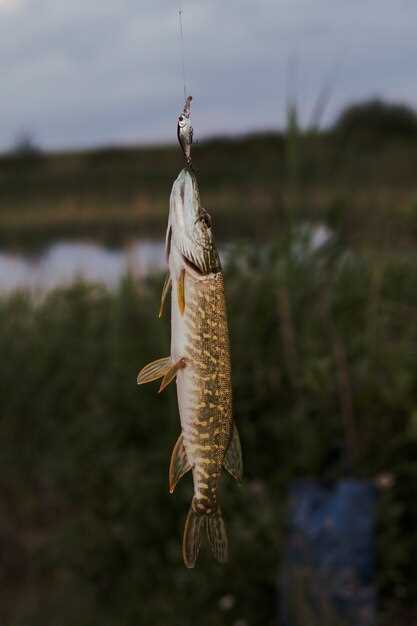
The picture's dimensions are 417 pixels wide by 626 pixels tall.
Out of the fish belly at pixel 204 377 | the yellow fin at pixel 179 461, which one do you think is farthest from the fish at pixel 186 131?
the yellow fin at pixel 179 461

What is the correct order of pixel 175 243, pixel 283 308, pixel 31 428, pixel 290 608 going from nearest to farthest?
1. pixel 175 243
2. pixel 290 608
3. pixel 283 308
4. pixel 31 428

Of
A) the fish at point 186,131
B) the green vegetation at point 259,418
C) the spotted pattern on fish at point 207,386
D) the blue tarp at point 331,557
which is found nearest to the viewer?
the fish at point 186,131

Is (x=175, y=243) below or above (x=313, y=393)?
above

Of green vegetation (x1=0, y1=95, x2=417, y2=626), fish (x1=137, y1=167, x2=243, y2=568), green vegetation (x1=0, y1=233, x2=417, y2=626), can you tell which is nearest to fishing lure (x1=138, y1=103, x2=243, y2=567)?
fish (x1=137, y1=167, x2=243, y2=568)

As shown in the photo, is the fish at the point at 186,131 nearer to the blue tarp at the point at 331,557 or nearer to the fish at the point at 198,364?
the fish at the point at 198,364

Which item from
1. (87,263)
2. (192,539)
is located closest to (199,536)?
(192,539)

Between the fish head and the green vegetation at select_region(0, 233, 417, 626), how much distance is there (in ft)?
9.63

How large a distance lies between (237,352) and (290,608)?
1.31m

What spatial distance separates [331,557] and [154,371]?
296cm

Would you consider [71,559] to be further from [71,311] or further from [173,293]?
[173,293]

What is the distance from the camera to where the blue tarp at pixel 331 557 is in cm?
358

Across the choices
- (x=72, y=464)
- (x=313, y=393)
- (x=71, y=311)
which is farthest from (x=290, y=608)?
(x=71, y=311)

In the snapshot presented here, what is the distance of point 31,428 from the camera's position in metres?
5.78

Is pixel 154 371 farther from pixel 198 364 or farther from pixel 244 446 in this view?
pixel 244 446
